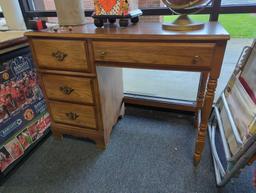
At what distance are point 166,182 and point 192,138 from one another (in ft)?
1.50

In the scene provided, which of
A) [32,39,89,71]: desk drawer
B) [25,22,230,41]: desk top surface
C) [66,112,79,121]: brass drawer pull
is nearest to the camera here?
[25,22,230,41]: desk top surface

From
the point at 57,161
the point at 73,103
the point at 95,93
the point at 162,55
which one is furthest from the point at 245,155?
the point at 57,161

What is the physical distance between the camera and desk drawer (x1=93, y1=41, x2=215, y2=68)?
2.82 ft

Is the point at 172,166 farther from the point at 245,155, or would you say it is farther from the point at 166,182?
the point at 245,155

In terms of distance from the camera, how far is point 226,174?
94 centimetres

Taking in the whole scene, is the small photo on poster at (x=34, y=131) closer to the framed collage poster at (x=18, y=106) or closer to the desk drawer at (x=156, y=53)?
the framed collage poster at (x=18, y=106)

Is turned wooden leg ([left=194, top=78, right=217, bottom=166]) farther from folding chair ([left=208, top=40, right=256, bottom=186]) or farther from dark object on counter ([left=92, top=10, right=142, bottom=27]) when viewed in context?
dark object on counter ([left=92, top=10, right=142, bottom=27])

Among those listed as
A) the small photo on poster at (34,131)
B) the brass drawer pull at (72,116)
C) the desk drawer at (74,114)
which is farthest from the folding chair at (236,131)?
the small photo on poster at (34,131)

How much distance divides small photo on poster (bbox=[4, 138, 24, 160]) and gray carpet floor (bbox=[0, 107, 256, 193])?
0.29ft

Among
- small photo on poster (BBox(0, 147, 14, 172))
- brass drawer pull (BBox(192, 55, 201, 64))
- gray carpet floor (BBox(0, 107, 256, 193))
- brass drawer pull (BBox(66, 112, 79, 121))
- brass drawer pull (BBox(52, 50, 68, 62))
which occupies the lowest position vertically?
gray carpet floor (BBox(0, 107, 256, 193))

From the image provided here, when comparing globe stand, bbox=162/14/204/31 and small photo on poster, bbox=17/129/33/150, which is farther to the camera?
small photo on poster, bbox=17/129/33/150

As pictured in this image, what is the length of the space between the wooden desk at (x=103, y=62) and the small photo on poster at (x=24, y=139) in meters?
0.18

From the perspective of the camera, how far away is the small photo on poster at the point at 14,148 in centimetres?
116

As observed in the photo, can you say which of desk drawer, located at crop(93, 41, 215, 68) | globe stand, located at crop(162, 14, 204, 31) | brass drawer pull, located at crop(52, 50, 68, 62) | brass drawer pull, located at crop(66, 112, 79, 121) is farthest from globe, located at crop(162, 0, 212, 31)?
brass drawer pull, located at crop(66, 112, 79, 121)
